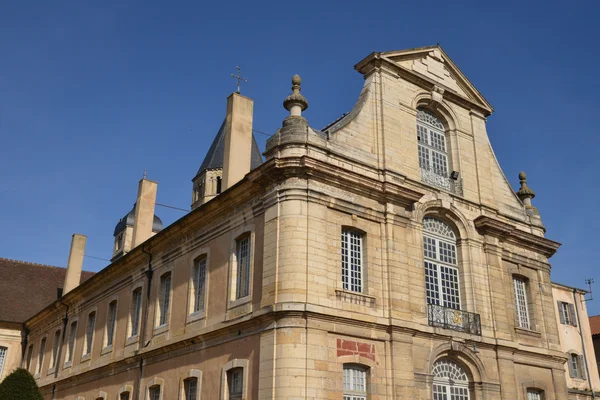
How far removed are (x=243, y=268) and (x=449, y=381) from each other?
18.9 feet

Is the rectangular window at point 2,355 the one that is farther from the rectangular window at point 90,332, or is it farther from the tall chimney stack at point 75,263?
the rectangular window at point 90,332

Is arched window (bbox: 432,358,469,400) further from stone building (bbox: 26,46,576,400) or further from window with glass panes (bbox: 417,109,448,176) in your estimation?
window with glass panes (bbox: 417,109,448,176)

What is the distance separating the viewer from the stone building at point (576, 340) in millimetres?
24500

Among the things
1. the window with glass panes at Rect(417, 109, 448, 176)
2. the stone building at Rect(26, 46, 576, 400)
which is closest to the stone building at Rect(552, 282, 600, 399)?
the stone building at Rect(26, 46, 576, 400)

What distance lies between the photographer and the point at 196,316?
16.8m

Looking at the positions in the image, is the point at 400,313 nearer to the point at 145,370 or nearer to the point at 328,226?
the point at 328,226

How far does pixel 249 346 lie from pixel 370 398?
2857 mm

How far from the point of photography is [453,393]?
15.6 metres

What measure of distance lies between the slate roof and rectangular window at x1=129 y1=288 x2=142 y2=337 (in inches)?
544

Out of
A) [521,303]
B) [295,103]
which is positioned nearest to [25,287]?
[295,103]

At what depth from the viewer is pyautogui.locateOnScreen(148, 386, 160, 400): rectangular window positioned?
17.8m

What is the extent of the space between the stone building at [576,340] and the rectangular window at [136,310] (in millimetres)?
15723

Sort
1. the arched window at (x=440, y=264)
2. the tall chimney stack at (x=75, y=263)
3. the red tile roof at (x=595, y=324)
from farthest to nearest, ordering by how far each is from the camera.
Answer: the red tile roof at (x=595, y=324), the tall chimney stack at (x=75, y=263), the arched window at (x=440, y=264)

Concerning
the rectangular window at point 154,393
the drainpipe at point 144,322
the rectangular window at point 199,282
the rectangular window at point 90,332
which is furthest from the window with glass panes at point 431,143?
the rectangular window at point 90,332
